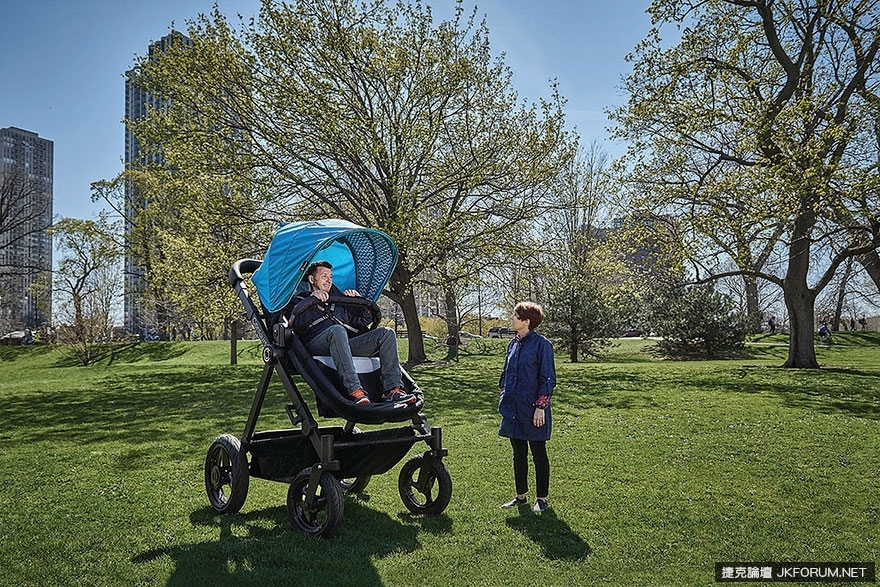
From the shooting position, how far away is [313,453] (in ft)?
21.4

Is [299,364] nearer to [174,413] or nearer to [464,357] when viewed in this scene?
[174,413]

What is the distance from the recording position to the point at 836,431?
10.1 metres

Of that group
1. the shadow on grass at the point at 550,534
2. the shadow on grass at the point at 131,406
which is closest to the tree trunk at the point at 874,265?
the shadow on grass at the point at 131,406

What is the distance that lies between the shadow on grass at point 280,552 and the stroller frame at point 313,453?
0.20m

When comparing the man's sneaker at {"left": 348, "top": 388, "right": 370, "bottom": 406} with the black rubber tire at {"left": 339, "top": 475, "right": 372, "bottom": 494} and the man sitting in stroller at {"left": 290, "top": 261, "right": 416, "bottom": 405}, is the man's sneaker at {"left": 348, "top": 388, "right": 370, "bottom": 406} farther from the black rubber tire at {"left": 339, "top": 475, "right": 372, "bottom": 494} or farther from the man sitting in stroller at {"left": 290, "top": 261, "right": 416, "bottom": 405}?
the black rubber tire at {"left": 339, "top": 475, "right": 372, "bottom": 494}

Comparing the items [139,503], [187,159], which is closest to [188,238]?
[187,159]

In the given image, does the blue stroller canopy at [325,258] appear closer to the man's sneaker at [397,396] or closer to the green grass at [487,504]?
the man's sneaker at [397,396]

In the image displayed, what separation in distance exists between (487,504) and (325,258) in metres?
3.00

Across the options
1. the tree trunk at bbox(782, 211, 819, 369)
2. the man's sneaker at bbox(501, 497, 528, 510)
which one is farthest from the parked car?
the man's sneaker at bbox(501, 497, 528, 510)

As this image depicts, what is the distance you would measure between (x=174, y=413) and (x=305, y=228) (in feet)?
27.8

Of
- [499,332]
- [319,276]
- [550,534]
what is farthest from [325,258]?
[499,332]

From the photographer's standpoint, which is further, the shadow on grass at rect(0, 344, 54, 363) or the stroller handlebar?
the shadow on grass at rect(0, 344, 54, 363)

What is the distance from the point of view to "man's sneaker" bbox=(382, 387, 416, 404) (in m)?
5.89

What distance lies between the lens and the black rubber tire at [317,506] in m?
5.44
